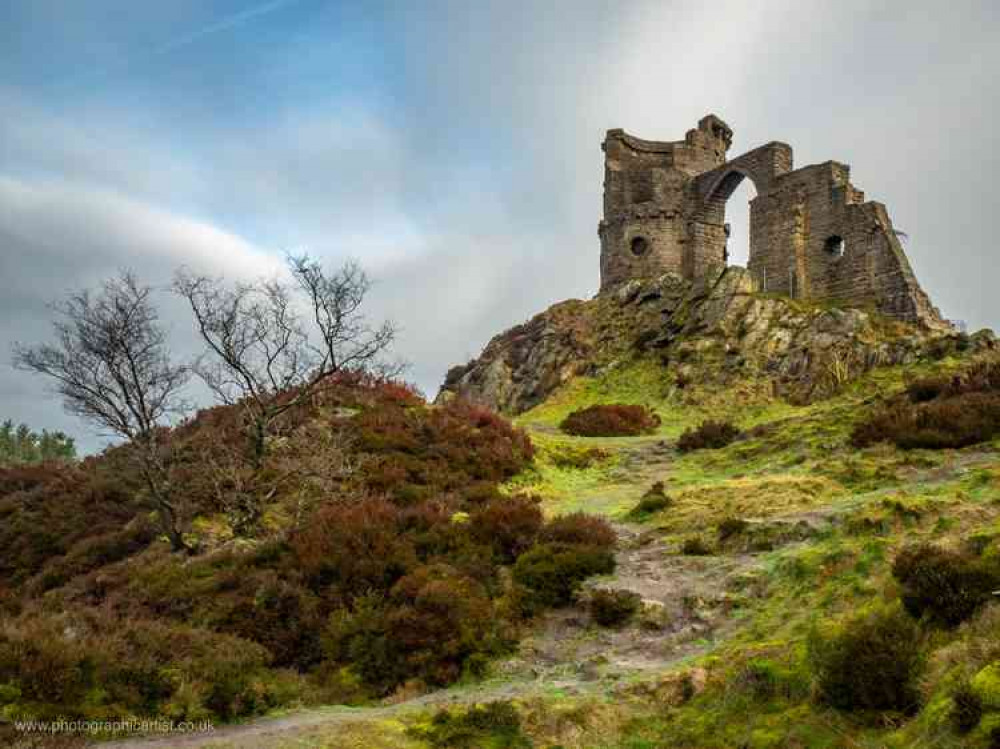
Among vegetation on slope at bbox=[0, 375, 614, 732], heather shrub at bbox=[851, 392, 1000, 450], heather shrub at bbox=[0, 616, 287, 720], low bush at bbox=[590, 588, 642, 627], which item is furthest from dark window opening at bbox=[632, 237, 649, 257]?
heather shrub at bbox=[0, 616, 287, 720]

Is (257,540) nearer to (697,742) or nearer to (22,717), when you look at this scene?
(22,717)

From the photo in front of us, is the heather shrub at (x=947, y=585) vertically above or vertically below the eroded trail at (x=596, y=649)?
above

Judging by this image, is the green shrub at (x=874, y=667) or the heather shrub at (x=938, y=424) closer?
the green shrub at (x=874, y=667)

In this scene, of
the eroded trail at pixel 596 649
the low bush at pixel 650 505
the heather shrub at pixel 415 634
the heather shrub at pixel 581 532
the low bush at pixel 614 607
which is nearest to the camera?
the eroded trail at pixel 596 649

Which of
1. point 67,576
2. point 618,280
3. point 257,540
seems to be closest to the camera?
point 257,540

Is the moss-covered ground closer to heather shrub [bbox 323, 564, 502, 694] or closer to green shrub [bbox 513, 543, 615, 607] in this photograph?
heather shrub [bbox 323, 564, 502, 694]

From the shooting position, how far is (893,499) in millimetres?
10039

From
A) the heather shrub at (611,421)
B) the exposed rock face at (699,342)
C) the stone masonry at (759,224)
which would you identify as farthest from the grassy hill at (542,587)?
the stone masonry at (759,224)

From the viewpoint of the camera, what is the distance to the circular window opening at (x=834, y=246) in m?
32.6

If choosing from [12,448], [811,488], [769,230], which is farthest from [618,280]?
[12,448]

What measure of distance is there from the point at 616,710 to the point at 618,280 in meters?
34.6

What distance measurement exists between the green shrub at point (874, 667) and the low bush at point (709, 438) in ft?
45.9

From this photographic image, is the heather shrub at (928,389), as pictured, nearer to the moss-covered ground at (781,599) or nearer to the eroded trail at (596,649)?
the moss-covered ground at (781,599)

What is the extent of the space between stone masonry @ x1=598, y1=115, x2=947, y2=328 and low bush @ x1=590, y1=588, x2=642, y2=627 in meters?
24.4
